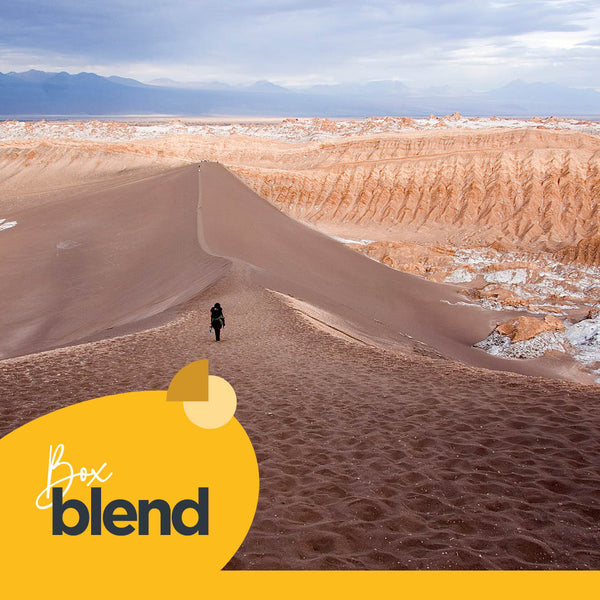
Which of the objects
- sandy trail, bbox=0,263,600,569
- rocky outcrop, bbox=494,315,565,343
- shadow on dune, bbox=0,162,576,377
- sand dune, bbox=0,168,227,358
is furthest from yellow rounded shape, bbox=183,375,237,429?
rocky outcrop, bbox=494,315,565,343

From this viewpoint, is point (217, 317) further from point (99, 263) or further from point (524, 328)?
point (99, 263)

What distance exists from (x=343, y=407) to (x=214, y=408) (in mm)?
3889

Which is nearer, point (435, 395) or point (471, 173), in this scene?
point (435, 395)

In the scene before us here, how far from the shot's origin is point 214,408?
3717 mm

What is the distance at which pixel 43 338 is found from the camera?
15.4 meters

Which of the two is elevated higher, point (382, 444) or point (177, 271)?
point (382, 444)

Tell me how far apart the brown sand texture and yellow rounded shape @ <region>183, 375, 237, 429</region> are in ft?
3.62

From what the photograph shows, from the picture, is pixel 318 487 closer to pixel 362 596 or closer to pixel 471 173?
pixel 362 596

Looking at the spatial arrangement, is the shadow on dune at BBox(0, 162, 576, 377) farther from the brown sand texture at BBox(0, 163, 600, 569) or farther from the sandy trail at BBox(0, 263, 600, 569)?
the sandy trail at BBox(0, 263, 600, 569)

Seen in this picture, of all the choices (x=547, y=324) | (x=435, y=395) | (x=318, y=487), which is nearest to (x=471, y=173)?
(x=547, y=324)

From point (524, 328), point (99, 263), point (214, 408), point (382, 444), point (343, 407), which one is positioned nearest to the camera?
point (214, 408)

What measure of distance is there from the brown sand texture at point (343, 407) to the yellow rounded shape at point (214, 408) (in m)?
1.10

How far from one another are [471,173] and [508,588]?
46247 millimetres

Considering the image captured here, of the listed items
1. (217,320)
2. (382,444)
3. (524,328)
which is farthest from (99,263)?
(382,444)
